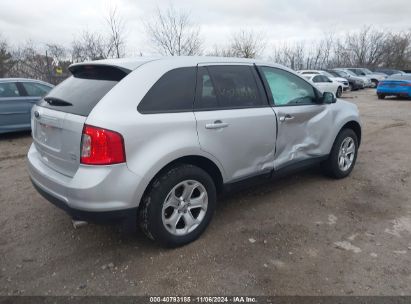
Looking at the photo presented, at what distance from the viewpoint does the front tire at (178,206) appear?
2.64m

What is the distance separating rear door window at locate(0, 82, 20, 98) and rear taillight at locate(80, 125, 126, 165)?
617cm

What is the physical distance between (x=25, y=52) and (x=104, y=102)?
24.4 m

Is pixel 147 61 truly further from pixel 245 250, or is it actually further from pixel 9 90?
pixel 9 90

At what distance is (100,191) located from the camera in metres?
2.40

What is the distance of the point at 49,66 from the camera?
757 inches

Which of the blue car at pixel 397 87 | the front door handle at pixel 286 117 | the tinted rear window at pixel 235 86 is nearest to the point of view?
the tinted rear window at pixel 235 86

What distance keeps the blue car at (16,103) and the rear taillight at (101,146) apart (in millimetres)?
6046

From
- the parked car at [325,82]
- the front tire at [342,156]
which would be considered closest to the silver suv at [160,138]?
the front tire at [342,156]

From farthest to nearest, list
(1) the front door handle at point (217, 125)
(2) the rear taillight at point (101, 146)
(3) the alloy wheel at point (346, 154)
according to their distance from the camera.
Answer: (3) the alloy wheel at point (346, 154) → (1) the front door handle at point (217, 125) → (2) the rear taillight at point (101, 146)

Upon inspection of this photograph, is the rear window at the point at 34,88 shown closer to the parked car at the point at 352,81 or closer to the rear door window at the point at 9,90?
the rear door window at the point at 9,90

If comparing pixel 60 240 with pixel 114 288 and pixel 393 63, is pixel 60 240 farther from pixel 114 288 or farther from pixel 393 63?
pixel 393 63

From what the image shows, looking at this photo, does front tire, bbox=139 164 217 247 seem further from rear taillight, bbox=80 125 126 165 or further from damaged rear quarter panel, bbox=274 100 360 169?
damaged rear quarter panel, bbox=274 100 360 169

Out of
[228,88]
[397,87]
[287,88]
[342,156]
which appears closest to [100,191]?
[228,88]

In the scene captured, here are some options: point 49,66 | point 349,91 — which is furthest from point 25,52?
point 349,91
